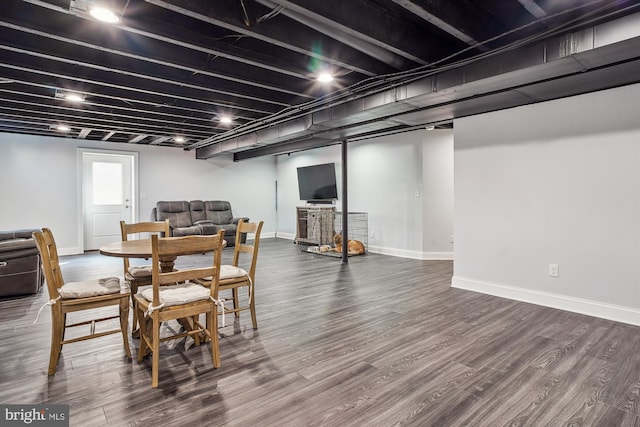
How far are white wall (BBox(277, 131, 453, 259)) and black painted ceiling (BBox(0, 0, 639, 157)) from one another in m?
2.17

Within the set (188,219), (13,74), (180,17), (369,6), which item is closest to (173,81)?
(180,17)

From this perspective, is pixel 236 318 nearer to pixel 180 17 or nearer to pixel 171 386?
pixel 171 386

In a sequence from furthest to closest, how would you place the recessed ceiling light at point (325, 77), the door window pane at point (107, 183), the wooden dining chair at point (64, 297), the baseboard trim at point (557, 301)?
the door window pane at point (107, 183) → the recessed ceiling light at point (325, 77) → the baseboard trim at point (557, 301) → the wooden dining chair at point (64, 297)

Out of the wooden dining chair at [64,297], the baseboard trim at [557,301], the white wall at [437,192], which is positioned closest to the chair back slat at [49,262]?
the wooden dining chair at [64,297]

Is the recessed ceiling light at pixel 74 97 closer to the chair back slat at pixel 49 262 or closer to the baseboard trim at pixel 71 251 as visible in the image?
the chair back slat at pixel 49 262

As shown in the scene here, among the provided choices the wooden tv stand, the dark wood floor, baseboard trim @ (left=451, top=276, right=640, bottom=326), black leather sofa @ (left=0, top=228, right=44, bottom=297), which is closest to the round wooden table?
the dark wood floor

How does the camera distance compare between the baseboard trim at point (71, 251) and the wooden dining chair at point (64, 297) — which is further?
the baseboard trim at point (71, 251)

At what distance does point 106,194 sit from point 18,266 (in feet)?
13.9

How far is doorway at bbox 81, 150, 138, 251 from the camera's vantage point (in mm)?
7594

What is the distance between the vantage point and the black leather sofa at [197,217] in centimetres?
761

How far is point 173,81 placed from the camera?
11.7 ft

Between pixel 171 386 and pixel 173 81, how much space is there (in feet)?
9.35

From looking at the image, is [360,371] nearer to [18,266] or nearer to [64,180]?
[18,266]

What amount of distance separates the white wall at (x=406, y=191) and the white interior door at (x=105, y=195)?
4.85 m
